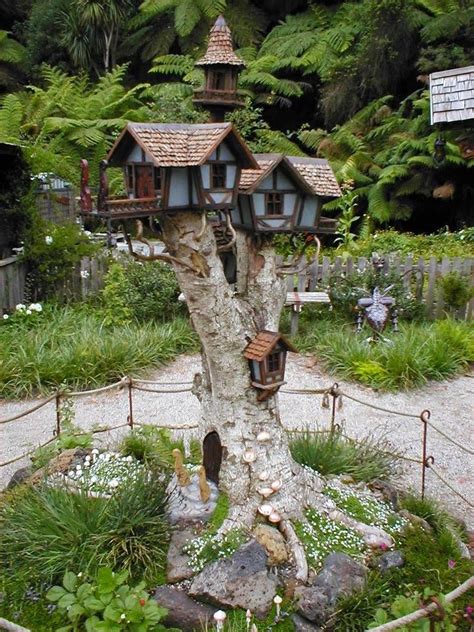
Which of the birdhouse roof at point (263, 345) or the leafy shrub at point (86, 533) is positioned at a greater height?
the birdhouse roof at point (263, 345)

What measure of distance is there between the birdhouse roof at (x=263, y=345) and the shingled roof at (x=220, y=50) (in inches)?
62.1

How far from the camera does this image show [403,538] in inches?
163

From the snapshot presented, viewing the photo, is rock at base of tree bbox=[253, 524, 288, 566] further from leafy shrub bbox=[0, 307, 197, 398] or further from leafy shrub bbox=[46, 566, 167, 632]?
leafy shrub bbox=[0, 307, 197, 398]

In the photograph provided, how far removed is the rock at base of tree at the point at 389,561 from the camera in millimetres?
3854

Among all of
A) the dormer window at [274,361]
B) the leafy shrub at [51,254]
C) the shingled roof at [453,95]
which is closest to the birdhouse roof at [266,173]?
the dormer window at [274,361]

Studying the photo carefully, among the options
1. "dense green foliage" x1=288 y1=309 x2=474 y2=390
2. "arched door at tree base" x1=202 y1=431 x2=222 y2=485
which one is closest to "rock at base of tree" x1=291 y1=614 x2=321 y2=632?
"arched door at tree base" x1=202 y1=431 x2=222 y2=485

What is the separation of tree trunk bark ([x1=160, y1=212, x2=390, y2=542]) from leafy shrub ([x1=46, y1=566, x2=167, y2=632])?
0.83 metres

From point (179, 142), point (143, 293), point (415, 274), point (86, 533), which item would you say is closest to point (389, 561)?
point (86, 533)

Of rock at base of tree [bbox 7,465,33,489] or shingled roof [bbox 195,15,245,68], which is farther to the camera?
rock at base of tree [bbox 7,465,33,489]

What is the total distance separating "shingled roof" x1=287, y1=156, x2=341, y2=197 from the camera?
3941 mm

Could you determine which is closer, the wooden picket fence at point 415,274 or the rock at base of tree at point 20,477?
the rock at base of tree at point 20,477

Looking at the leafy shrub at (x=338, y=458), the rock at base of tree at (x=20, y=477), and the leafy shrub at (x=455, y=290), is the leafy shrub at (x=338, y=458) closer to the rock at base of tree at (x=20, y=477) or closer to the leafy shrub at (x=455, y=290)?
the rock at base of tree at (x=20, y=477)

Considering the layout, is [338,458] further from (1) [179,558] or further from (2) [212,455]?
(1) [179,558]

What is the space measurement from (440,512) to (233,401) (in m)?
1.86
